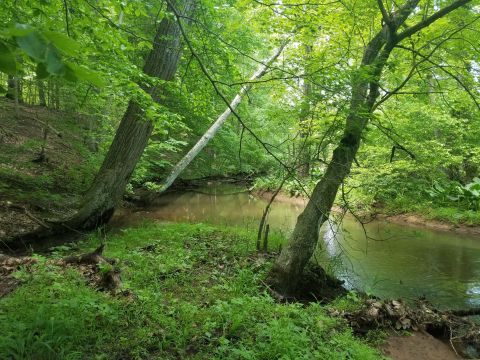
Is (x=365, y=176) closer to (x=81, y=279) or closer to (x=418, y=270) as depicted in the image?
(x=418, y=270)

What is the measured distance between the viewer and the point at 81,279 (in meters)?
3.50

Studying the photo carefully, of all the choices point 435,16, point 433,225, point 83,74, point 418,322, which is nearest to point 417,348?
point 418,322

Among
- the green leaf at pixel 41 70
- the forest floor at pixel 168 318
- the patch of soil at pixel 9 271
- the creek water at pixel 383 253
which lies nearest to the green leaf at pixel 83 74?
the green leaf at pixel 41 70

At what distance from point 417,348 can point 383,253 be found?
4.21m

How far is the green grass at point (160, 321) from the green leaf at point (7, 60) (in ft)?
6.63

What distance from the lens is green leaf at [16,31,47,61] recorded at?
76 cm

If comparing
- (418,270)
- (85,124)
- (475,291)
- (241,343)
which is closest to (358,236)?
(418,270)

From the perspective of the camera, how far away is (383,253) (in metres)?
7.81

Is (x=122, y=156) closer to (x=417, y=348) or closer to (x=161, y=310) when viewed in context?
(x=161, y=310)

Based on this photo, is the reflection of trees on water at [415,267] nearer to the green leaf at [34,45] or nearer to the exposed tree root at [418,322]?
the exposed tree root at [418,322]

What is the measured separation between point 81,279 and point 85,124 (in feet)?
37.3

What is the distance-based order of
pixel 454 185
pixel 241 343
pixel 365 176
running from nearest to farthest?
pixel 241 343 → pixel 365 176 → pixel 454 185

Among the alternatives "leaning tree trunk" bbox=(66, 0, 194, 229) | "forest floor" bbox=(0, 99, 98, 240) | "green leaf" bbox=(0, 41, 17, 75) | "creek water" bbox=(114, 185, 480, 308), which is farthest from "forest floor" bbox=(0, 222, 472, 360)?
"green leaf" bbox=(0, 41, 17, 75)

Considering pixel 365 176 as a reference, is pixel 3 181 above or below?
below
